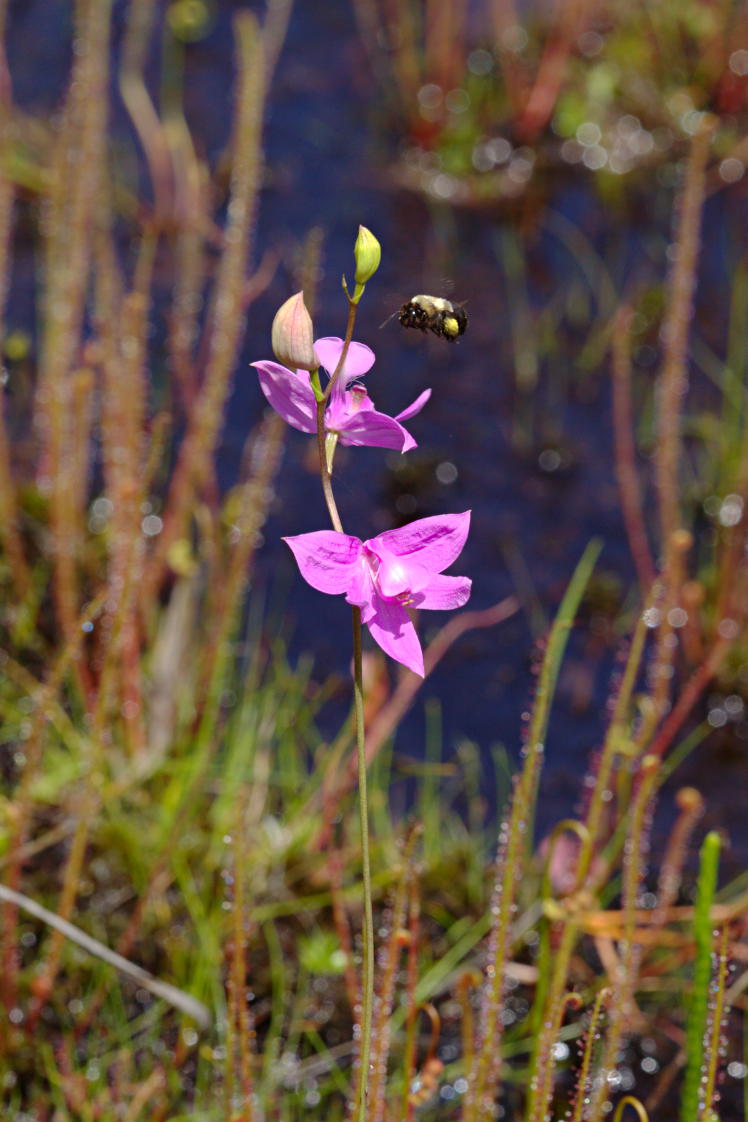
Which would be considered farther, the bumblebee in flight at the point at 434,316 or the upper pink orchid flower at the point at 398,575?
the bumblebee in flight at the point at 434,316

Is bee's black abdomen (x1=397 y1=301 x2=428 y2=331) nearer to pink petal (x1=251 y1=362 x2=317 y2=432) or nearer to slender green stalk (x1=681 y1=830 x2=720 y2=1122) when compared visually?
pink petal (x1=251 y1=362 x2=317 y2=432)

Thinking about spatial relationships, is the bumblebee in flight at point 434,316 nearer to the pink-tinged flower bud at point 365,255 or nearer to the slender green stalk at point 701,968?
the pink-tinged flower bud at point 365,255

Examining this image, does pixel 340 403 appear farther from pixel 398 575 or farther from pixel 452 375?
pixel 452 375

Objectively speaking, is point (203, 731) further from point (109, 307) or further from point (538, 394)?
point (538, 394)

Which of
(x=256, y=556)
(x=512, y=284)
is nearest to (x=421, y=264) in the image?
(x=512, y=284)

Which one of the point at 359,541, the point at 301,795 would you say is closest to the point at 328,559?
the point at 359,541

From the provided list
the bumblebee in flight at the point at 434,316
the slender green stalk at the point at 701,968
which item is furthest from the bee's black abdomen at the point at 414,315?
the slender green stalk at the point at 701,968
